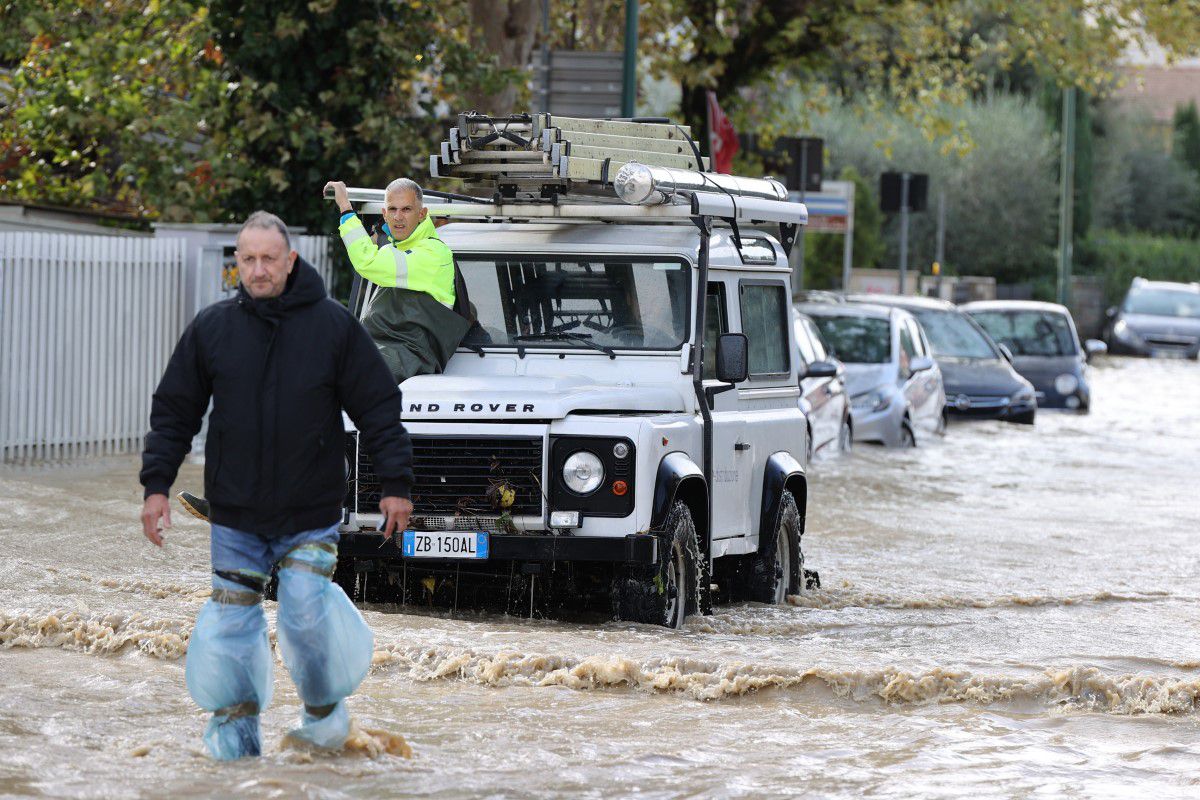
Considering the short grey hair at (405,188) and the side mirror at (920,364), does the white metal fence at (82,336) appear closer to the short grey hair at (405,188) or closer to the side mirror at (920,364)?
the short grey hair at (405,188)

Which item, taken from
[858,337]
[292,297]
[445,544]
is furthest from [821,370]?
[292,297]

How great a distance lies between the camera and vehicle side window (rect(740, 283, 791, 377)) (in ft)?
38.4

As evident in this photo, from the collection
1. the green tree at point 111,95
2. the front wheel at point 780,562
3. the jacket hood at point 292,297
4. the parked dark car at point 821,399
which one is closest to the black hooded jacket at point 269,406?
the jacket hood at point 292,297

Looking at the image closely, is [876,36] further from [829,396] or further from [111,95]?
[111,95]

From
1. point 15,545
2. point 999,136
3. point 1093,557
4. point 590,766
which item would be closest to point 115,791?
point 590,766

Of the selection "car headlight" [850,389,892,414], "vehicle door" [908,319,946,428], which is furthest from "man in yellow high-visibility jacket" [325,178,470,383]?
"vehicle door" [908,319,946,428]

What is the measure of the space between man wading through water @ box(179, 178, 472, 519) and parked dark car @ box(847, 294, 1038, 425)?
17.2 meters

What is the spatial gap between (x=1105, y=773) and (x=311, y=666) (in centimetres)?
274

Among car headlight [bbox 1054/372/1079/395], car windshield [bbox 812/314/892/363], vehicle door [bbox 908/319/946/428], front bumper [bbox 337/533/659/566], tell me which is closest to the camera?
front bumper [bbox 337/533/659/566]

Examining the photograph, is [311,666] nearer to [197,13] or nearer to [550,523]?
[550,523]

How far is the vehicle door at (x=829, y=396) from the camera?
822 inches

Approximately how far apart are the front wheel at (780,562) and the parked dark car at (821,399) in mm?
7641

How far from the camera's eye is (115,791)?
6727mm

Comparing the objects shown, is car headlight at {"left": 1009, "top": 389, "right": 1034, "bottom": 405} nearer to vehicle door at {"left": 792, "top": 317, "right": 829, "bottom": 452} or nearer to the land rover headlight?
vehicle door at {"left": 792, "top": 317, "right": 829, "bottom": 452}
